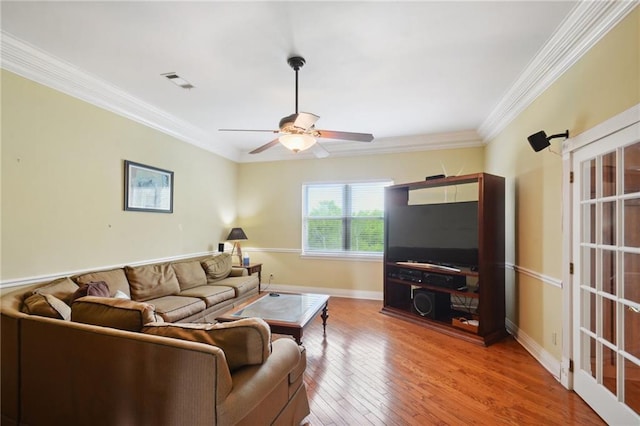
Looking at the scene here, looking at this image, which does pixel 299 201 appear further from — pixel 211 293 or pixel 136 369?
pixel 136 369

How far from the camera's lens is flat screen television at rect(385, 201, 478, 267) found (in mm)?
3623

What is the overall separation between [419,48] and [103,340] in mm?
2972

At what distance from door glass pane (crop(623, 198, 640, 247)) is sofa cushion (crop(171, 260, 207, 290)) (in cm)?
432

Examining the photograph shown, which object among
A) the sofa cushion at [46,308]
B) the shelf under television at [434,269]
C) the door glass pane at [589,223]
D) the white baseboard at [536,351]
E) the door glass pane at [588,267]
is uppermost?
the door glass pane at [589,223]

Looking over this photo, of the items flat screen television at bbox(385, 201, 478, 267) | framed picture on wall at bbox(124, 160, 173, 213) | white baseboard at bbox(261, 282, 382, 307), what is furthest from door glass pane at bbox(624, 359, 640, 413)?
framed picture on wall at bbox(124, 160, 173, 213)

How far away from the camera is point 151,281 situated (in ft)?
11.3

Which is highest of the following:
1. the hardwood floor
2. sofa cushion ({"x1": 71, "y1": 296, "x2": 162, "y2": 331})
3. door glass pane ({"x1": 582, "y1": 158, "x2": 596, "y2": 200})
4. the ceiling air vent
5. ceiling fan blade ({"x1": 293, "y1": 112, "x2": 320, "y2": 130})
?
the ceiling air vent

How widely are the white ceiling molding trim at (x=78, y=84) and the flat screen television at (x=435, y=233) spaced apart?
3509 millimetres

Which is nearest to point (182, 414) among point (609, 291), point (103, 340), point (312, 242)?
point (103, 340)

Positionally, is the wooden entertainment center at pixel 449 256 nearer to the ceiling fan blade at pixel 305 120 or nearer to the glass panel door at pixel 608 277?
the glass panel door at pixel 608 277

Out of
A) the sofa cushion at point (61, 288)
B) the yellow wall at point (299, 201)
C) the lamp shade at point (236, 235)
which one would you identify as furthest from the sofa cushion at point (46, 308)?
the yellow wall at point (299, 201)

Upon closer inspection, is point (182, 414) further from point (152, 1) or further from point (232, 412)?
point (152, 1)

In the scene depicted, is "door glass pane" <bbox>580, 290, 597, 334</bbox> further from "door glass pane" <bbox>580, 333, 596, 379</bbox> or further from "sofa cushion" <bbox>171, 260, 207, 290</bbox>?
"sofa cushion" <bbox>171, 260, 207, 290</bbox>

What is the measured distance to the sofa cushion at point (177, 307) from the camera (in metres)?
2.98
